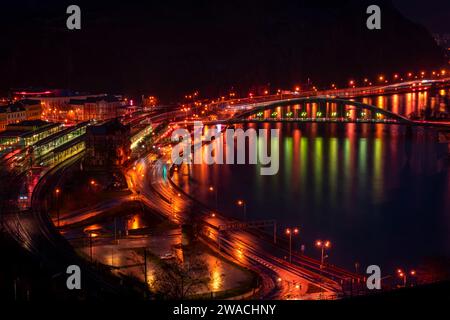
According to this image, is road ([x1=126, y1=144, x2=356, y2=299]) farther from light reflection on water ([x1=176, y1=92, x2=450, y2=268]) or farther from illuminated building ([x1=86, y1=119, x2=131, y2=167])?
illuminated building ([x1=86, y1=119, x2=131, y2=167])

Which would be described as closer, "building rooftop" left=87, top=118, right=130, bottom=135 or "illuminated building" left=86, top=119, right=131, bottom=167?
"illuminated building" left=86, top=119, right=131, bottom=167

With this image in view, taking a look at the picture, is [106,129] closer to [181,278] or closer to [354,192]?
[354,192]

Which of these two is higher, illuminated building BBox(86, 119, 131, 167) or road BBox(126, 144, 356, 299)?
illuminated building BBox(86, 119, 131, 167)

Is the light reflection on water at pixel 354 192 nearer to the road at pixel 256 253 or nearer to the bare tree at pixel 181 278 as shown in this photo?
the road at pixel 256 253

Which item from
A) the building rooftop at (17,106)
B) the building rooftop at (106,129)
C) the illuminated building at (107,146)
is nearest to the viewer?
the illuminated building at (107,146)

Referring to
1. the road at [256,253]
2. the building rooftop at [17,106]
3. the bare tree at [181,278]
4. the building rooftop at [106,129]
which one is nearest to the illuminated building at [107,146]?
the building rooftop at [106,129]

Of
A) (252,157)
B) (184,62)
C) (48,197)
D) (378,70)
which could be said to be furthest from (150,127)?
(378,70)

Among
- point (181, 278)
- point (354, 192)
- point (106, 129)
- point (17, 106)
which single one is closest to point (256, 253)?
point (181, 278)

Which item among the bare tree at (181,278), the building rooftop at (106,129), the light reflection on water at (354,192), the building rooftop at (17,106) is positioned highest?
the building rooftop at (17,106)

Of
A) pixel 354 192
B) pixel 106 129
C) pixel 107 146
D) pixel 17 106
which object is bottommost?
pixel 354 192

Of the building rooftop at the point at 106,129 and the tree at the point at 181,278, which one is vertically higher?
the building rooftop at the point at 106,129

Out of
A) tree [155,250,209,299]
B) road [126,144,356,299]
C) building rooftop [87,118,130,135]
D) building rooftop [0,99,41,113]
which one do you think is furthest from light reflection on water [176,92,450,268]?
building rooftop [0,99,41,113]

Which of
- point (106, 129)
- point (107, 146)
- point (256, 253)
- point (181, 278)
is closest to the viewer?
point (181, 278)
